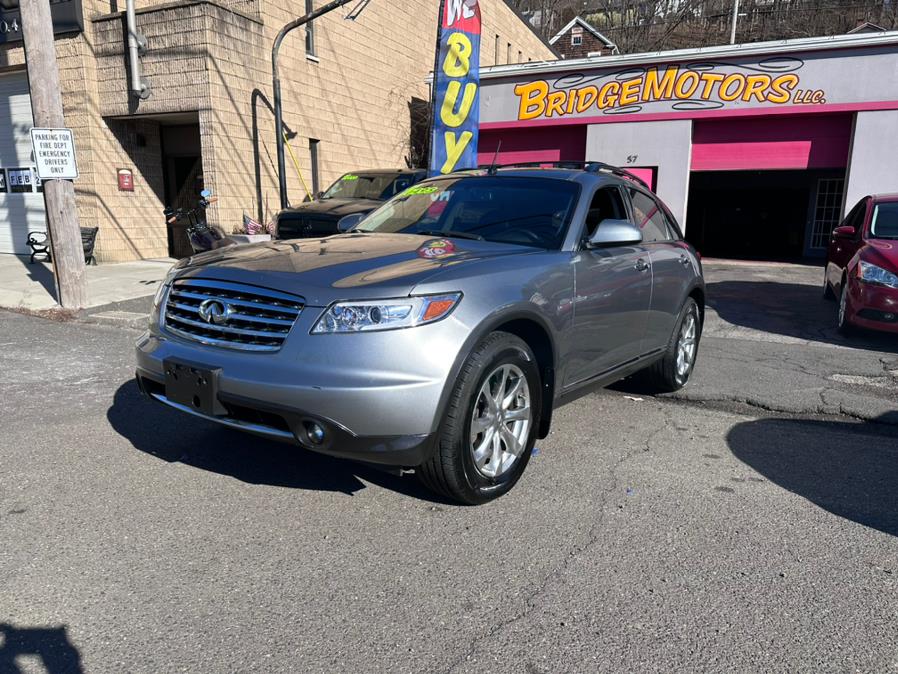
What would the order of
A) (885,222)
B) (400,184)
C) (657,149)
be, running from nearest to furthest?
(885,222) < (400,184) < (657,149)

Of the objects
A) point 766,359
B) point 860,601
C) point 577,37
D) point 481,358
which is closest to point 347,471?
point 481,358

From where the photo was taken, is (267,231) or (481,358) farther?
(267,231)

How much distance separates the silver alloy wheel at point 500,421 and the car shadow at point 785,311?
5.36 metres

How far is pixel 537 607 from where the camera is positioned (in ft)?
8.67

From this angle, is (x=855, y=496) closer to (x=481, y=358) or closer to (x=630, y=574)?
(x=630, y=574)

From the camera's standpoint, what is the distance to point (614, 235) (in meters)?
4.00

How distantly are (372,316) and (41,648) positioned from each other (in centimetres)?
167

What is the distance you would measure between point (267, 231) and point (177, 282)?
33.1 ft

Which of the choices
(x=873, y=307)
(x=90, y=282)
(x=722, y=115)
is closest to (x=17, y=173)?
(x=90, y=282)

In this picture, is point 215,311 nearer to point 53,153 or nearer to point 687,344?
point 687,344

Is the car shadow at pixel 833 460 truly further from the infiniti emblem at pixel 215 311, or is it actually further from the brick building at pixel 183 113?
the brick building at pixel 183 113

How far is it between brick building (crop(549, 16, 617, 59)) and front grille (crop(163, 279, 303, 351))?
3868 centimetres

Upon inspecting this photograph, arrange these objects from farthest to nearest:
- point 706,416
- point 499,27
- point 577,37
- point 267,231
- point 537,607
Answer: point 577,37, point 499,27, point 267,231, point 706,416, point 537,607

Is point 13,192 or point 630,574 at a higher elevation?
point 13,192
